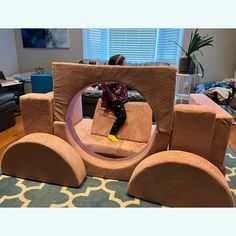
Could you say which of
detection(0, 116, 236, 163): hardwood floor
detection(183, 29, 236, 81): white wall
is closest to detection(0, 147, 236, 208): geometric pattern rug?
detection(0, 116, 236, 163): hardwood floor

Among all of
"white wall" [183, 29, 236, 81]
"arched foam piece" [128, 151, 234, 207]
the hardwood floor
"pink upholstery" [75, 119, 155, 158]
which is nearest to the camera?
"arched foam piece" [128, 151, 234, 207]

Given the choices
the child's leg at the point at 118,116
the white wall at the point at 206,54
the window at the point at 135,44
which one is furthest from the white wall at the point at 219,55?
the child's leg at the point at 118,116

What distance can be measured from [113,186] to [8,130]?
1987 mm

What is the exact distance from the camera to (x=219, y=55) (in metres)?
4.05

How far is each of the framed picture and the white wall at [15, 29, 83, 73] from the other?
93mm

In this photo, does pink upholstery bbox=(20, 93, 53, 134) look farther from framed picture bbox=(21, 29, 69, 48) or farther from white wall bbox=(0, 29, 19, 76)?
white wall bbox=(0, 29, 19, 76)

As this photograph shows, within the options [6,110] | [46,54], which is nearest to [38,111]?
[6,110]

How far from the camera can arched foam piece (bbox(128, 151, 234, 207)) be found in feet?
4.42

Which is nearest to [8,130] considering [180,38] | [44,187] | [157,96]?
[44,187]

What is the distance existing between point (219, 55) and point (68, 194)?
13.0 feet

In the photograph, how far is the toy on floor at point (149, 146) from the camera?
140 cm

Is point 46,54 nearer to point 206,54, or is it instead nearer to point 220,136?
point 206,54

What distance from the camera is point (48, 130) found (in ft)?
5.79

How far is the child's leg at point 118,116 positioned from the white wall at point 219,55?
2599 mm
